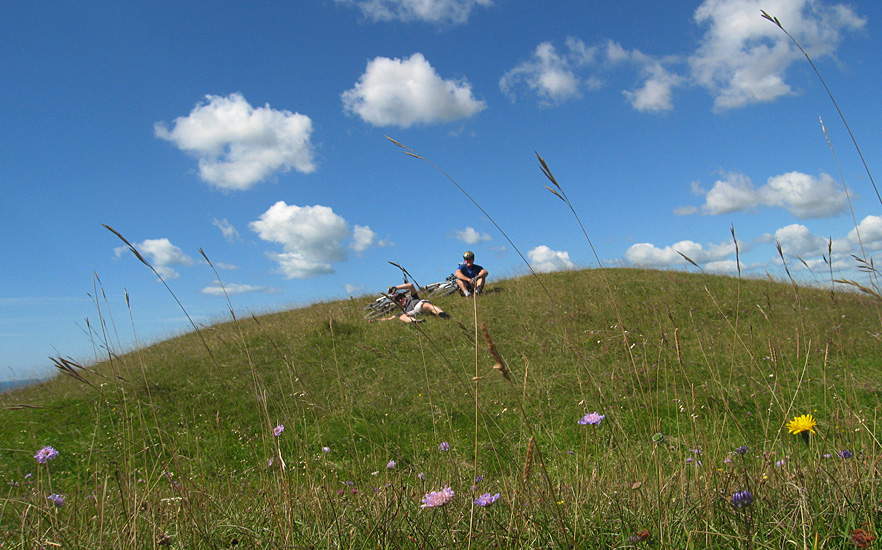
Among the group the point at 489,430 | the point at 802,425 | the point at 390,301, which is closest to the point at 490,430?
the point at 489,430

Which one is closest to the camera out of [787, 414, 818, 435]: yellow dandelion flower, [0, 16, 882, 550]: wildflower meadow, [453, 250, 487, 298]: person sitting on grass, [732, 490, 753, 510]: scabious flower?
[732, 490, 753, 510]: scabious flower

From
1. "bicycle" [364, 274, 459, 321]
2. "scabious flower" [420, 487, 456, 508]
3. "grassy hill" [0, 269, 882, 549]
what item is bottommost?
"grassy hill" [0, 269, 882, 549]

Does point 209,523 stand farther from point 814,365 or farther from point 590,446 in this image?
point 814,365

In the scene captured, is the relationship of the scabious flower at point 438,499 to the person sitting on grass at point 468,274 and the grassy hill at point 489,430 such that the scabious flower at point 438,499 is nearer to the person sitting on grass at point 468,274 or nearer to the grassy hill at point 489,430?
the grassy hill at point 489,430

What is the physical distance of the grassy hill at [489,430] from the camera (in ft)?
5.00

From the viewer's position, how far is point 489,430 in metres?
4.09

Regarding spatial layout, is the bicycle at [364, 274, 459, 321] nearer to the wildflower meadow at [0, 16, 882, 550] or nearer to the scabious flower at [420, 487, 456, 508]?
the wildflower meadow at [0, 16, 882, 550]

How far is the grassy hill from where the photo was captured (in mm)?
1524

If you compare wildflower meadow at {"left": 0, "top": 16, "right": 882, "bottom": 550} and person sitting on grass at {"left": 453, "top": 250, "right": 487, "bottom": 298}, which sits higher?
person sitting on grass at {"left": 453, "top": 250, "right": 487, "bottom": 298}

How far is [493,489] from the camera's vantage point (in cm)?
230

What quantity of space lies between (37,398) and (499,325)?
28.6 ft

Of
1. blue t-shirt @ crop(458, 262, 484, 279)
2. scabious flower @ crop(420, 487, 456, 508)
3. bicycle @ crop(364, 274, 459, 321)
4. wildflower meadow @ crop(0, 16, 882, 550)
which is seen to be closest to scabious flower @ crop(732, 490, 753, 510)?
wildflower meadow @ crop(0, 16, 882, 550)

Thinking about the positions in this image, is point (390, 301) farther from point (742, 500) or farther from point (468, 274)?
point (742, 500)

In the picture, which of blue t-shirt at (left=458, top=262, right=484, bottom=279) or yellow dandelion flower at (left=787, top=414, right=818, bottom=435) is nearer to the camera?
yellow dandelion flower at (left=787, top=414, right=818, bottom=435)
